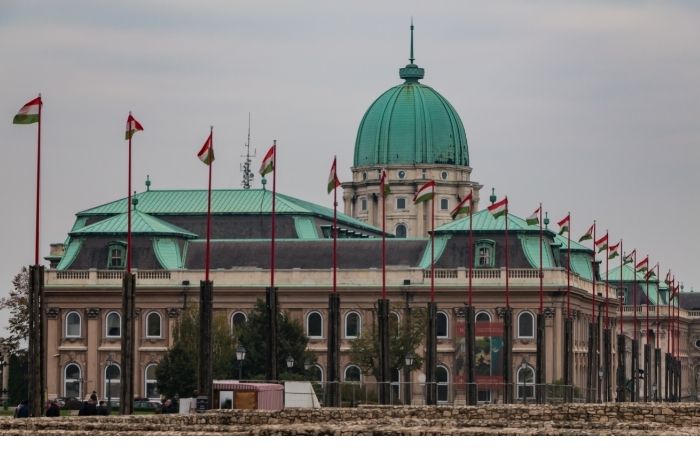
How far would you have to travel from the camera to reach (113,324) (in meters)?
190

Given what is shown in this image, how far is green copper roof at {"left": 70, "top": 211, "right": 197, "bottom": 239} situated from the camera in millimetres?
187875

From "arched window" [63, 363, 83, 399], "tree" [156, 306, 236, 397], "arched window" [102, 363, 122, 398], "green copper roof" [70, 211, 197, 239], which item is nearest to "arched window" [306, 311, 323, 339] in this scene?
"green copper roof" [70, 211, 197, 239]

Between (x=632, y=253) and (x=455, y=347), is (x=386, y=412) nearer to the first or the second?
(x=455, y=347)

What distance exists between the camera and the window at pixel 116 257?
190 meters

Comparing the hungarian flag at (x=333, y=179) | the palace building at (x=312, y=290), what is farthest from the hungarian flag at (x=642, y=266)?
the hungarian flag at (x=333, y=179)

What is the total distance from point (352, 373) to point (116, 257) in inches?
729

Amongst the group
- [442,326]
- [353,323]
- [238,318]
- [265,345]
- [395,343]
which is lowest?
[265,345]

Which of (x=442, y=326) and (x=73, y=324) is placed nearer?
(x=442, y=326)

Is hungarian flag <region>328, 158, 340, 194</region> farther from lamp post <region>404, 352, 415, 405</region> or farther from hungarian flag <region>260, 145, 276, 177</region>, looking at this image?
lamp post <region>404, 352, 415, 405</region>

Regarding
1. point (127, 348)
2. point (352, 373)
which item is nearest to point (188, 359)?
point (352, 373)

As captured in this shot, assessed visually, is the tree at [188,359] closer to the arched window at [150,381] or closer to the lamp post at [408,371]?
the arched window at [150,381]

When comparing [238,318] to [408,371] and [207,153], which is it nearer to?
[408,371]

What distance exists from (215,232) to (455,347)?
2137 cm

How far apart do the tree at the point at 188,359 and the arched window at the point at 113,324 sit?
13564 millimetres
